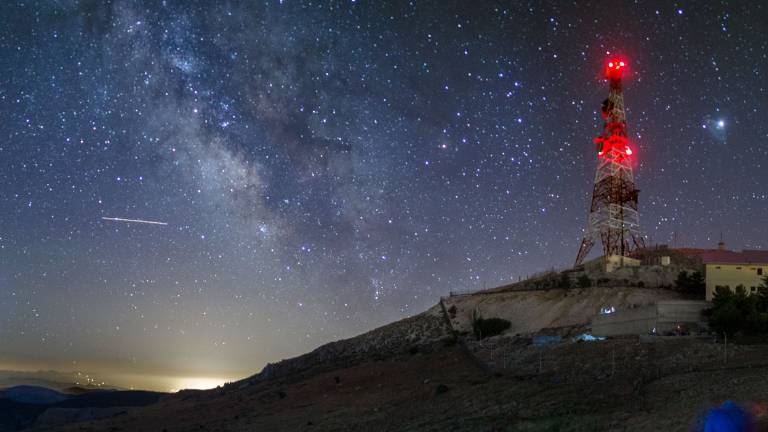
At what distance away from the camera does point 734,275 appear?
49.1 meters

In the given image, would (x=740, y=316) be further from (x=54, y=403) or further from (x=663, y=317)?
(x=54, y=403)

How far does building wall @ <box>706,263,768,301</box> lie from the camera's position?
48438mm

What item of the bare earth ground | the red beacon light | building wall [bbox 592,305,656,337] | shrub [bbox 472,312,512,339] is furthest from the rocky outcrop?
the red beacon light

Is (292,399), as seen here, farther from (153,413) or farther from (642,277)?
(642,277)

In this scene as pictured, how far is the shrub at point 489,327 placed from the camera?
5759cm

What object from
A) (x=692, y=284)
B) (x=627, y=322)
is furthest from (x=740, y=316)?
(x=692, y=284)

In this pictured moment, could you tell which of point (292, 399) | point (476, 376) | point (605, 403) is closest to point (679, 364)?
point (605, 403)

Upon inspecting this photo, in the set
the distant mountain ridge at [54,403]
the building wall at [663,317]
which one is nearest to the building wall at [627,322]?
the building wall at [663,317]

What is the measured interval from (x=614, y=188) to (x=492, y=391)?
45.5 m

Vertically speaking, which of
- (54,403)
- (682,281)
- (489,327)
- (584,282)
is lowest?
(54,403)

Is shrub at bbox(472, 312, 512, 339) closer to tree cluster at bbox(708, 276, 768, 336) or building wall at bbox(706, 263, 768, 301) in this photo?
building wall at bbox(706, 263, 768, 301)

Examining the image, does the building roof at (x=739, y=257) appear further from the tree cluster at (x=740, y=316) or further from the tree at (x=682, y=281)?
the tree cluster at (x=740, y=316)

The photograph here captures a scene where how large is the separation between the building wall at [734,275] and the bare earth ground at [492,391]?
48.5ft

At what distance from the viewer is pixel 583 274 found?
6738cm
